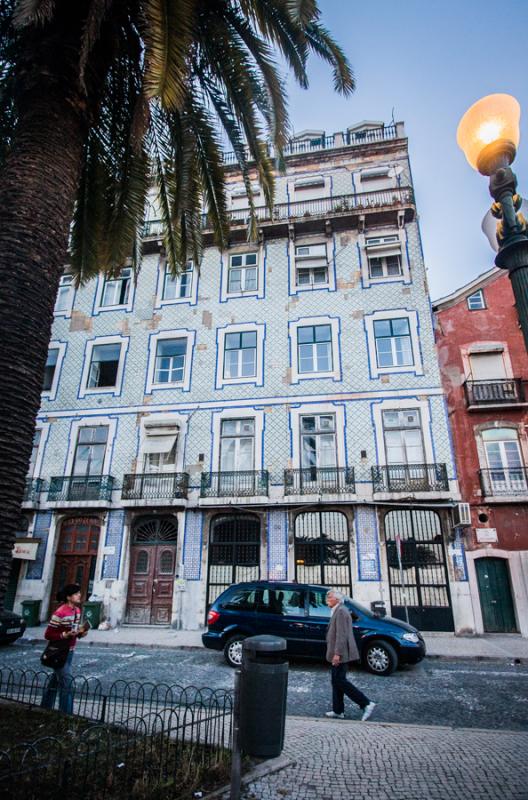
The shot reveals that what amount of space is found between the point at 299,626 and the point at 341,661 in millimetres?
3779

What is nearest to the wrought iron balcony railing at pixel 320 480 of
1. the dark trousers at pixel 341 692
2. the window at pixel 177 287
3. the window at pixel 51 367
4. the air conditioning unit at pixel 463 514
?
the air conditioning unit at pixel 463 514

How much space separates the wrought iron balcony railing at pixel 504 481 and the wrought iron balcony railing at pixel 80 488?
1405 cm

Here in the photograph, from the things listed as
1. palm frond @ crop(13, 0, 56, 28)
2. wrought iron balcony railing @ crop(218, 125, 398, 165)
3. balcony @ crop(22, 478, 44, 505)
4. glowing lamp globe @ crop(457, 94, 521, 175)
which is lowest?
balcony @ crop(22, 478, 44, 505)

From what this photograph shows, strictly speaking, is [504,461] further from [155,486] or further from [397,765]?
[397,765]

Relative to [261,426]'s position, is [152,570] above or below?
below

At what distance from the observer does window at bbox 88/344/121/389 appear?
20844 mm

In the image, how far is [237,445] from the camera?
18.6 meters

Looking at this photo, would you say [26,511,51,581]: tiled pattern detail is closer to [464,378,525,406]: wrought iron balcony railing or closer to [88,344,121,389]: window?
[88,344,121,389]: window

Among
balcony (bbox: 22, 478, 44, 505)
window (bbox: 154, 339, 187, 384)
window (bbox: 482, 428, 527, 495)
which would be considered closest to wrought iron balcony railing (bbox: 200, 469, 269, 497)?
window (bbox: 154, 339, 187, 384)

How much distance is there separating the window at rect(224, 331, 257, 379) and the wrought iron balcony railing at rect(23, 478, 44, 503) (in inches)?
345

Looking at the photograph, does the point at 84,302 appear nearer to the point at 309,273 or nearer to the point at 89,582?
the point at 309,273

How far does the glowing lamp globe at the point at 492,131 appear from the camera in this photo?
4.19m

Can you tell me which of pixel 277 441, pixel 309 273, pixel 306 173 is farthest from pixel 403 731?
pixel 306 173

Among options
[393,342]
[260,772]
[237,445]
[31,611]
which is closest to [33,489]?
[31,611]
